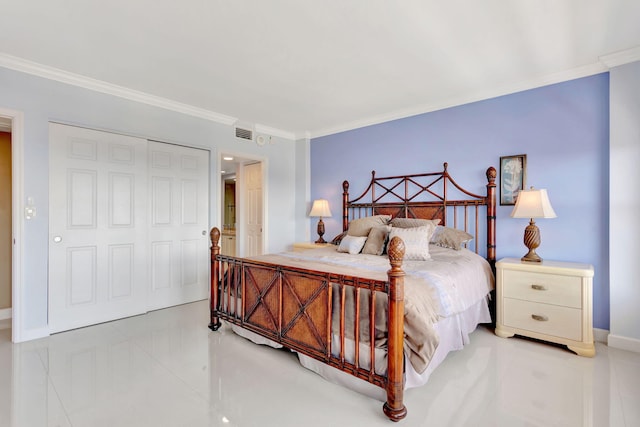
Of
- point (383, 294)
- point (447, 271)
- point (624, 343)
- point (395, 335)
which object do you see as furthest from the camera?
point (624, 343)


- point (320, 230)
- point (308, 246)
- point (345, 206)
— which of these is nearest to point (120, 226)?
point (308, 246)

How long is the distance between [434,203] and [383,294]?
89.4 inches

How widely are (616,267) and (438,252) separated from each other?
1.43 meters

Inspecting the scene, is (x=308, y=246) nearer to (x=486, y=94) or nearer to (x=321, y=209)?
(x=321, y=209)

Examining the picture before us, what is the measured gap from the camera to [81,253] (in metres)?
3.22

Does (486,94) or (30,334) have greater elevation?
(486,94)

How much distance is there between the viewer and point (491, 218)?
342 cm

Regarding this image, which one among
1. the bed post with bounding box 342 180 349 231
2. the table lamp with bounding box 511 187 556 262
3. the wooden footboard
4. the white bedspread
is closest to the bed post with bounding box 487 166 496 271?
the white bedspread

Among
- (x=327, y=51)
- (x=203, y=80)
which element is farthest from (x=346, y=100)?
(x=203, y=80)

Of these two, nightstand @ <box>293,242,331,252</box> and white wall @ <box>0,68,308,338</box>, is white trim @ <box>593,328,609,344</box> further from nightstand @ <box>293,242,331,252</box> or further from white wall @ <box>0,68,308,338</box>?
white wall @ <box>0,68,308,338</box>

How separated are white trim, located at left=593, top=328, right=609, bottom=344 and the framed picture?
4.39 ft

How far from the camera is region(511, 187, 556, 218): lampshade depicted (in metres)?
2.84

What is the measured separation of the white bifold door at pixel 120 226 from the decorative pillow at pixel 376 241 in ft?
7.23

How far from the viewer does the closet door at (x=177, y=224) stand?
149 inches
